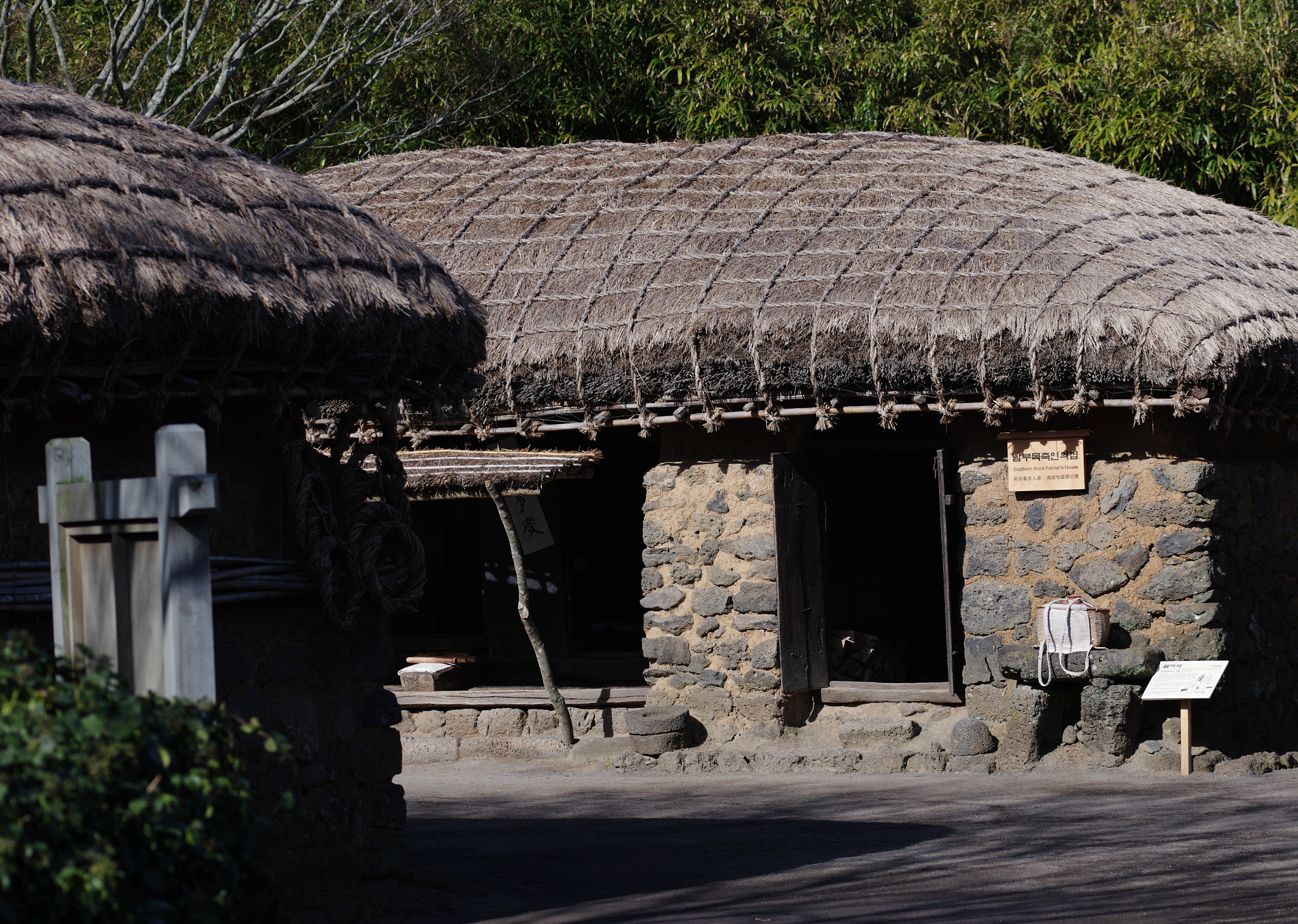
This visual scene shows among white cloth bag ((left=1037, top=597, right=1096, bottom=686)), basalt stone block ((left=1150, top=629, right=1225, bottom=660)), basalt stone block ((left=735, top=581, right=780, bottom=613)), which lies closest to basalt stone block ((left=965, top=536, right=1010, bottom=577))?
white cloth bag ((left=1037, top=597, right=1096, bottom=686))

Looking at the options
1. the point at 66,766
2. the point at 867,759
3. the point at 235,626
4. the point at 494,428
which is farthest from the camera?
the point at 494,428

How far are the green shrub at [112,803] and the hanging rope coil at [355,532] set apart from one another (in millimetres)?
1960

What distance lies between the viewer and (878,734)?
8.38 m

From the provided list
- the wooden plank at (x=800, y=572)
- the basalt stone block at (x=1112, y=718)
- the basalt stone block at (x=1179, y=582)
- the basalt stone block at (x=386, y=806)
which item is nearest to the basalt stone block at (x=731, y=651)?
the wooden plank at (x=800, y=572)

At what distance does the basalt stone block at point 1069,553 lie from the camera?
7984 millimetres

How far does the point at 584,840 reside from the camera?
627cm

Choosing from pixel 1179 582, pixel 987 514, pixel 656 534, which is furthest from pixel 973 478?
pixel 656 534

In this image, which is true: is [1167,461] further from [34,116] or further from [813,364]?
[34,116]

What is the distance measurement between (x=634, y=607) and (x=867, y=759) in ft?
14.1

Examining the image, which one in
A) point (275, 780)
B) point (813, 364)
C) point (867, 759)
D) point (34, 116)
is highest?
point (34, 116)

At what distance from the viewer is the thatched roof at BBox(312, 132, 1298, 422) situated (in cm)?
765

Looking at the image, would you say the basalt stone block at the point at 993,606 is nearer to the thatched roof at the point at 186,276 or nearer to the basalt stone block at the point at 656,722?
the basalt stone block at the point at 656,722

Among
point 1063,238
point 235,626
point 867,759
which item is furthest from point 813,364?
point 235,626

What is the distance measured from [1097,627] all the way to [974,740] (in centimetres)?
90
